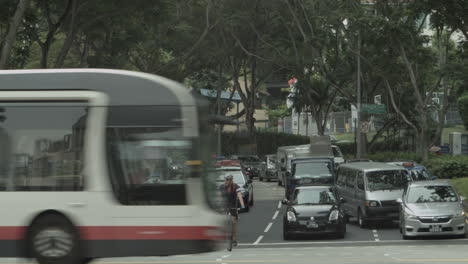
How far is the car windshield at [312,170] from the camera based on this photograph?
1442 inches

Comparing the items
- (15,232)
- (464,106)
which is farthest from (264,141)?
(15,232)

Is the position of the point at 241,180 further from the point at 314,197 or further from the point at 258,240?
the point at 258,240

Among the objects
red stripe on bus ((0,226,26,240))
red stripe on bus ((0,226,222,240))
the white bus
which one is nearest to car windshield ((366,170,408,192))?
the white bus

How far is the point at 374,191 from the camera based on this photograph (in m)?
28.5

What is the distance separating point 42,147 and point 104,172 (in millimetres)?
1051

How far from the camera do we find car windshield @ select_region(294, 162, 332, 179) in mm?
36625

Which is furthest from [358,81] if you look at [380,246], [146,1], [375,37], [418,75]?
[380,246]

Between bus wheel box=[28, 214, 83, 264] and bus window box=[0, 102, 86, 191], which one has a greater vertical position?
bus window box=[0, 102, 86, 191]

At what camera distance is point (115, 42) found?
132 feet

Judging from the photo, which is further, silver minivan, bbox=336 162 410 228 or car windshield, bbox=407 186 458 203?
silver minivan, bbox=336 162 410 228

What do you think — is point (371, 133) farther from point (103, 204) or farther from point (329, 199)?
point (103, 204)

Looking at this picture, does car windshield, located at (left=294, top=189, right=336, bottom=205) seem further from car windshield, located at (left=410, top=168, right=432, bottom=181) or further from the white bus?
the white bus

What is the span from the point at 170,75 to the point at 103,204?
31328 mm

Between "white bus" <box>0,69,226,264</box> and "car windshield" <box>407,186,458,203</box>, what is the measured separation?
12078mm
